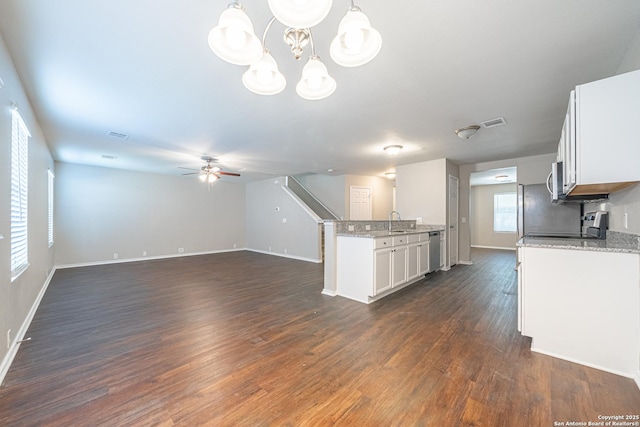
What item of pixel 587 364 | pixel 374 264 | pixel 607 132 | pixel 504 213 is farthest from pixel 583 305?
pixel 504 213

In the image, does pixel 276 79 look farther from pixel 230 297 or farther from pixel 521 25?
pixel 230 297

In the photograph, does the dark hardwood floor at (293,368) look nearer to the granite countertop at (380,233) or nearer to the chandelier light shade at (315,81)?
the granite countertop at (380,233)

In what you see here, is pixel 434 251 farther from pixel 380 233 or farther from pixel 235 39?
pixel 235 39

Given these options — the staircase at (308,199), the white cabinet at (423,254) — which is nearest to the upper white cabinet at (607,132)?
the white cabinet at (423,254)

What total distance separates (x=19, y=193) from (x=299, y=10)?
11.0 ft

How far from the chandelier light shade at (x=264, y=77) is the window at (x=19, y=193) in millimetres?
2406

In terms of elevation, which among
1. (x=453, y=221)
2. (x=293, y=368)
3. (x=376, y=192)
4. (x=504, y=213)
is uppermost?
(x=376, y=192)

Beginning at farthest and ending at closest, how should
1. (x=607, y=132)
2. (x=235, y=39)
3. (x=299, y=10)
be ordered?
(x=607, y=132) < (x=235, y=39) < (x=299, y=10)

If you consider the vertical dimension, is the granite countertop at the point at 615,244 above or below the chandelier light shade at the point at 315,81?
below

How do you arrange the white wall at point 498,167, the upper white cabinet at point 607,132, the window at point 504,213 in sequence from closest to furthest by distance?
the upper white cabinet at point 607,132 < the white wall at point 498,167 < the window at point 504,213

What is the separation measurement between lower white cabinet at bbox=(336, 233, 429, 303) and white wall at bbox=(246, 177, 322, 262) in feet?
10.3

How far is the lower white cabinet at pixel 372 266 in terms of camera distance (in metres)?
3.51

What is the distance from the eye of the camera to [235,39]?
4.19 ft

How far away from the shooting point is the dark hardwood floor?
154 cm
